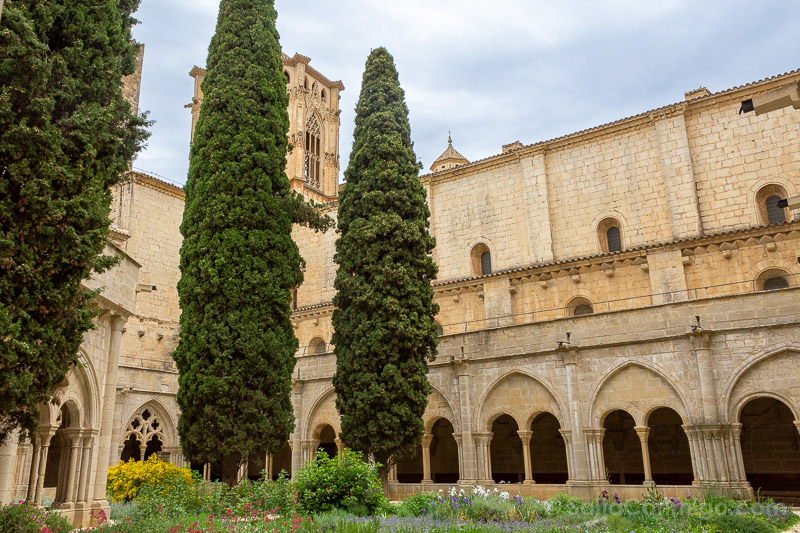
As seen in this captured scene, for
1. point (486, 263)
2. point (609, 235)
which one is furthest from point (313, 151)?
point (609, 235)

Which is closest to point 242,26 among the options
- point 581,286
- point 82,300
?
point 82,300

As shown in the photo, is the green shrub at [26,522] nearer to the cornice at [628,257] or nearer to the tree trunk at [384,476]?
the tree trunk at [384,476]

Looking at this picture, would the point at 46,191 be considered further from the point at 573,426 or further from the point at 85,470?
the point at 573,426

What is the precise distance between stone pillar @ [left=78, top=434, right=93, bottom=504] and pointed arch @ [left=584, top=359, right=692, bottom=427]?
10213mm

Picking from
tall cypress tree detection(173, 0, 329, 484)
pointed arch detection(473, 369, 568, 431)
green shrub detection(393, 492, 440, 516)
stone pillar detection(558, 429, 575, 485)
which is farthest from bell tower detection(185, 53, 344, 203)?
green shrub detection(393, 492, 440, 516)

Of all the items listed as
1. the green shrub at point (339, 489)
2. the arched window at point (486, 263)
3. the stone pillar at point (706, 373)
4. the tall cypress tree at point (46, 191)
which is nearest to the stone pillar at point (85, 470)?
the tall cypress tree at point (46, 191)

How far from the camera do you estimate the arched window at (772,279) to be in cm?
1736

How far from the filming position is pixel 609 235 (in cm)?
2128

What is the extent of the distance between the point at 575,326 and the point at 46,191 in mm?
12065

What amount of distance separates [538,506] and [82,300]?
724 centimetres

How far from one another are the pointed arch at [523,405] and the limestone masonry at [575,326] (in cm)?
5

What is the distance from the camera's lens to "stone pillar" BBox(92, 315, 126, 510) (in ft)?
34.1

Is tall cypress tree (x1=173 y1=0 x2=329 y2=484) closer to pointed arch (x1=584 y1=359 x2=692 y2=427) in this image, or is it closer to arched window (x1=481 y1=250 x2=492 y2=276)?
pointed arch (x1=584 y1=359 x2=692 y2=427)

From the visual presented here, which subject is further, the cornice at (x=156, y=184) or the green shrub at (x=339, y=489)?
the cornice at (x=156, y=184)
